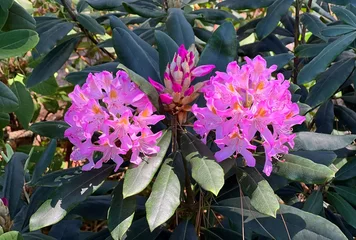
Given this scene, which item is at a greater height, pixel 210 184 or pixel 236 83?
pixel 236 83

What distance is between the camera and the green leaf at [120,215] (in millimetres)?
1215

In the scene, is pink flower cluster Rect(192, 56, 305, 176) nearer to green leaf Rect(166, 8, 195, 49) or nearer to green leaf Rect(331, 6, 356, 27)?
green leaf Rect(166, 8, 195, 49)

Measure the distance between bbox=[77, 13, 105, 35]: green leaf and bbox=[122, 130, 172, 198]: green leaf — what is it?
3.28ft

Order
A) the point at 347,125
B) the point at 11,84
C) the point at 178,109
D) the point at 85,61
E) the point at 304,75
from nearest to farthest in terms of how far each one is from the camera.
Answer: the point at 178,109
the point at 304,75
the point at 347,125
the point at 11,84
the point at 85,61

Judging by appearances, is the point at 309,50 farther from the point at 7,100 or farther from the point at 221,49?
the point at 7,100

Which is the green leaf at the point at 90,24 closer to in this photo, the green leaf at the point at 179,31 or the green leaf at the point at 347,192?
the green leaf at the point at 179,31

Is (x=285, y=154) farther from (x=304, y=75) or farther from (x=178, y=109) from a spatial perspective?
(x=304, y=75)

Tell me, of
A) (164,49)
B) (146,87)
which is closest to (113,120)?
(146,87)

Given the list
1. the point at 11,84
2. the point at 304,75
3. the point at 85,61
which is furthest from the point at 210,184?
the point at 85,61

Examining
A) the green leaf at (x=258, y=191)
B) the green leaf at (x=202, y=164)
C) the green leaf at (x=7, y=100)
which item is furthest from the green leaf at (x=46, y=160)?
the green leaf at (x=258, y=191)

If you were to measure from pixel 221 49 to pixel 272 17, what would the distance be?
0.56 metres

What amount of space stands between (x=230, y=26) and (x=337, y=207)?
0.69 m

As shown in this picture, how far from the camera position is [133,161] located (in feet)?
3.97

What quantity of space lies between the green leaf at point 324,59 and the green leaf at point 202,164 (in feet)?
1.66
